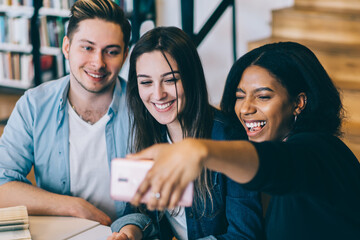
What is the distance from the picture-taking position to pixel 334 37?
10.4 ft

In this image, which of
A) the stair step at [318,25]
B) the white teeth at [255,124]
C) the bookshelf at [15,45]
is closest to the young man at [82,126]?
the white teeth at [255,124]

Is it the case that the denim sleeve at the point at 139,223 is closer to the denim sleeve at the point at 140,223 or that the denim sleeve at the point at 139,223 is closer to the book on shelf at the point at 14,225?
the denim sleeve at the point at 140,223

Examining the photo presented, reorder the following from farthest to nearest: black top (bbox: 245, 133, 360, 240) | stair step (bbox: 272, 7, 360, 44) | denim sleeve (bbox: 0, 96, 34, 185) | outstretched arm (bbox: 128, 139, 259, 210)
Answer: stair step (bbox: 272, 7, 360, 44) < denim sleeve (bbox: 0, 96, 34, 185) < black top (bbox: 245, 133, 360, 240) < outstretched arm (bbox: 128, 139, 259, 210)

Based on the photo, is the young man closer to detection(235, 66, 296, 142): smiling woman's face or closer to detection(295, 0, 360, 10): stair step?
detection(235, 66, 296, 142): smiling woman's face

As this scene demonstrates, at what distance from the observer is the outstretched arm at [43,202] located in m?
1.44

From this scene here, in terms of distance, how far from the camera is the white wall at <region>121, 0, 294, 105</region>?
4.18 m

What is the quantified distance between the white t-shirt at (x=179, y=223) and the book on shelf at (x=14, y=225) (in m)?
0.51

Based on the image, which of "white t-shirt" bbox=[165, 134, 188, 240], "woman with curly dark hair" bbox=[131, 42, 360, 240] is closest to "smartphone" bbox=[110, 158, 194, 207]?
"woman with curly dark hair" bbox=[131, 42, 360, 240]

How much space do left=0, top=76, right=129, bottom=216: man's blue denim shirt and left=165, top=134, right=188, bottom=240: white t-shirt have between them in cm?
23

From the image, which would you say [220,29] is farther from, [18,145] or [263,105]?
[263,105]

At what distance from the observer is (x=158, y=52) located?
1418 mm

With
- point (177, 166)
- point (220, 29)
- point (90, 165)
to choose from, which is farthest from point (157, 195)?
point (220, 29)

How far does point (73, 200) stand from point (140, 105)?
412 millimetres

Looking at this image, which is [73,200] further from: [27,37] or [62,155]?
[27,37]
